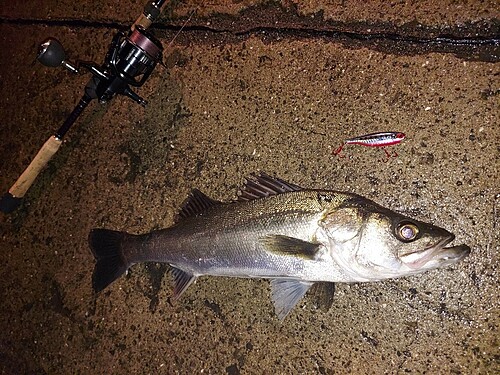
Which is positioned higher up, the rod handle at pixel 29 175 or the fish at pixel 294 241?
the rod handle at pixel 29 175

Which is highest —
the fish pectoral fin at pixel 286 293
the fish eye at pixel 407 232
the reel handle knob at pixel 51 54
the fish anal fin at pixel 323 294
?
the reel handle knob at pixel 51 54

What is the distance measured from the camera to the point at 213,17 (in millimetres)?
2986

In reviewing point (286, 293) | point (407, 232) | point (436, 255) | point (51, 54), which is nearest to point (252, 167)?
point (286, 293)

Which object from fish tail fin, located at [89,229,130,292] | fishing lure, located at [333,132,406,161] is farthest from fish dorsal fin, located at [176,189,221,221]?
fishing lure, located at [333,132,406,161]

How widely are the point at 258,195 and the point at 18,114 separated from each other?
Answer: 2543 millimetres

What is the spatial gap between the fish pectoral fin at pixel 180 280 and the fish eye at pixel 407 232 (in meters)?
1.27

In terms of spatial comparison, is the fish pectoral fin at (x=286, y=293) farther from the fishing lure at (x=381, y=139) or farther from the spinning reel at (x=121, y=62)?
the spinning reel at (x=121, y=62)

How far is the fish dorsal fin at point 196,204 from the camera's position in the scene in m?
2.55

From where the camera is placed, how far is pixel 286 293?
2.38 metres

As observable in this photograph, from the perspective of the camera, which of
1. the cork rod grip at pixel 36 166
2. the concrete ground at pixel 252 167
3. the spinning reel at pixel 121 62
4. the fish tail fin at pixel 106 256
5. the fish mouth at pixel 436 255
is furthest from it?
the cork rod grip at pixel 36 166

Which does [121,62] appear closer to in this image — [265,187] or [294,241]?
[265,187]

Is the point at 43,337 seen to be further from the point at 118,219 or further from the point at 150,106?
the point at 150,106

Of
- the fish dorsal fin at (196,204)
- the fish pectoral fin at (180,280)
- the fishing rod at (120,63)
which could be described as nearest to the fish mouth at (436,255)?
the fish dorsal fin at (196,204)

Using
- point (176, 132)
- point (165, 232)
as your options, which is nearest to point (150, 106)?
point (176, 132)
